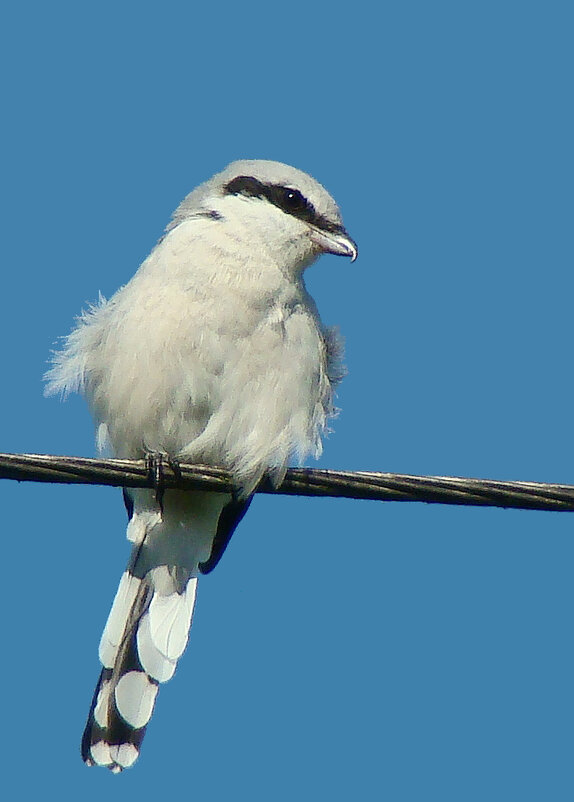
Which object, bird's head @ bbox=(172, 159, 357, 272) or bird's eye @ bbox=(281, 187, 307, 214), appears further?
bird's eye @ bbox=(281, 187, 307, 214)

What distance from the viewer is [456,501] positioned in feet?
12.9

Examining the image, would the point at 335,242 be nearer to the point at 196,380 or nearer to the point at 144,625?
the point at 196,380

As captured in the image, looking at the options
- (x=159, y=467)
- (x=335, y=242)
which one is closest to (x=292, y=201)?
(x=335, y=242)

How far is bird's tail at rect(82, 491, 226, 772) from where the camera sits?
560 cm

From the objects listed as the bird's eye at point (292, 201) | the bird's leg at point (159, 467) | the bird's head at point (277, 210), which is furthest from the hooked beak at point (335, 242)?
the bird's leg at point (159, 467)

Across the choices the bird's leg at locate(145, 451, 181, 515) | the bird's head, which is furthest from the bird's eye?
the bird's leg at locate(145, 451, 181, 515)

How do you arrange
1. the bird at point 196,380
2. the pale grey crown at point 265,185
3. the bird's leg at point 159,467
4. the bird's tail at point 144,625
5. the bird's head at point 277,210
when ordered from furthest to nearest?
the pale grey crown at point 265,185 → the bird's head at point 277,210 → the bird's tail at point 144,625 → the bird at point 196,380 → the bird's leg at point 159,467

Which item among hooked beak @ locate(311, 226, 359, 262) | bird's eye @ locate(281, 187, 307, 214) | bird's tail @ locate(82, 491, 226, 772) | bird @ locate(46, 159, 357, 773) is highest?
bird's eye @ locate(281, 187, 307, 214)

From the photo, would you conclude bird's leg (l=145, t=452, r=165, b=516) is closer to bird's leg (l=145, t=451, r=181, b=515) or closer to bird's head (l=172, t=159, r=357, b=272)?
bird's leg (l=145, t=451, r=181, b=515)

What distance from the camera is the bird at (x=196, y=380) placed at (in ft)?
17.4

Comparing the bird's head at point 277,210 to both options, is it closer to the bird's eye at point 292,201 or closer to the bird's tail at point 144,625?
the bird's eye at point 292,201

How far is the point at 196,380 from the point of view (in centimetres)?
528

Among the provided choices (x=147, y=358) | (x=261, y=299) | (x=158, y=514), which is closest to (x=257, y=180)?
(x=261, y=299)

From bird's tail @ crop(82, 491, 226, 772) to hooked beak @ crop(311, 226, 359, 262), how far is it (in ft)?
4.26
